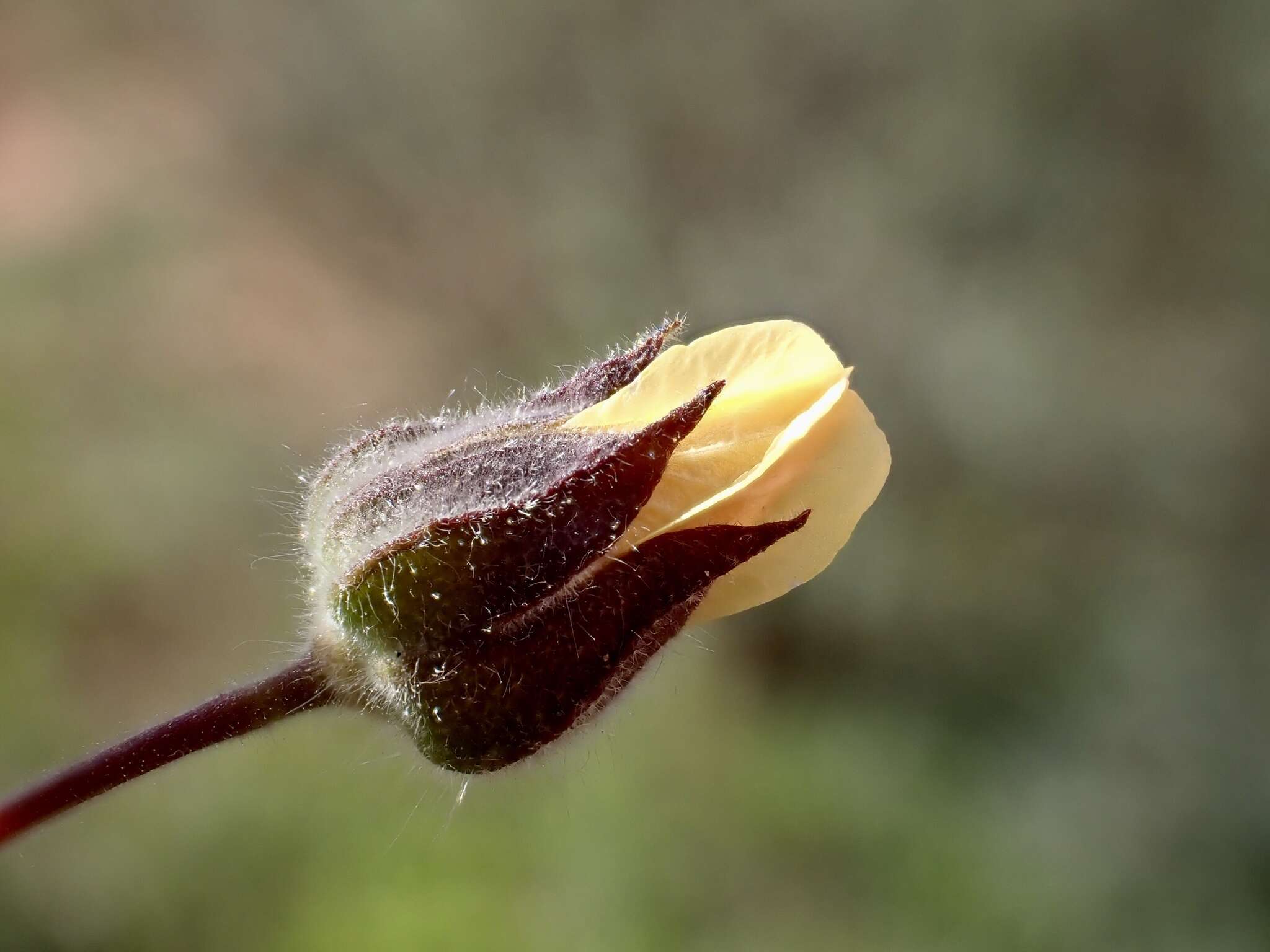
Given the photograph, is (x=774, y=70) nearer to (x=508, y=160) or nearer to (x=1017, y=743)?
(x=508, y=160)

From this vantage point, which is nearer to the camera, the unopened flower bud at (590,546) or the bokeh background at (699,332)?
the unopened flower bud at (590,546)

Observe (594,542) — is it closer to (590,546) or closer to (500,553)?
(590,546)

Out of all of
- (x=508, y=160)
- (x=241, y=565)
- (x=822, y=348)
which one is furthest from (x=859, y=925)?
(x=508, y=160)

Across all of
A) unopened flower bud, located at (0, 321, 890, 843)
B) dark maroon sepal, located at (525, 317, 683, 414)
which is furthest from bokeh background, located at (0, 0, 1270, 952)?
dark maroon sepal, located at (525, 317, 683, 414)

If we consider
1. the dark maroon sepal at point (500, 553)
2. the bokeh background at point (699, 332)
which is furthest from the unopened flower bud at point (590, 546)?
the bokeh background at point (699, 332)

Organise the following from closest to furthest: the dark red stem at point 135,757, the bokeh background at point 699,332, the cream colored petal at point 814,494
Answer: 1. the dark red stem at point 135,757
2. the cream colored petal at point 814,494
3. the bokeh background at point 699,332

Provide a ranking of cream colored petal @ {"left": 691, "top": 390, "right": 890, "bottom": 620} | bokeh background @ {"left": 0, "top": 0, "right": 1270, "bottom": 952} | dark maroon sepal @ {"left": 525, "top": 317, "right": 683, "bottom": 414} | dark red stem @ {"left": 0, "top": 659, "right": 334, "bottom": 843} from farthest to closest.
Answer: bokeh background @ {"left": 0, "top": 0, "right": 1270, "bottom": 952} → dark maroon sepal @ {"left": 525, "top": 317, "right": 683, "bottom": 414} → cream colored petal @ {"left": 691, "top": 390, "right": 890, "bottom": 620} → dark red stem @ {"left": 0, "top": 659, "right": 334, "bottom": 843}

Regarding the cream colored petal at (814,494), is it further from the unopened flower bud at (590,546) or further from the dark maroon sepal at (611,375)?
the dark maroon sepal at (611,375)

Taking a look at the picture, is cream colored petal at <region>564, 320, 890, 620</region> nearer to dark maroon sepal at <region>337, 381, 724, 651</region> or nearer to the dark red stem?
dark maroon sepal at <region>337, 381, 724, 651</region>
